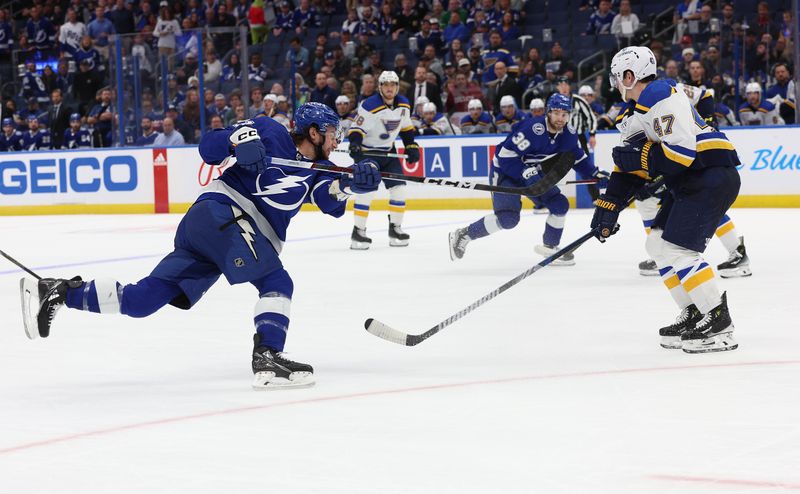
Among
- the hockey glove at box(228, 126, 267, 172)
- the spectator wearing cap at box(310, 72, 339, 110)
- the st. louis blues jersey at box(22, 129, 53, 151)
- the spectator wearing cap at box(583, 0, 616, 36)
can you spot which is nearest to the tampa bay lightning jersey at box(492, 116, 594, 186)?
the hockey glove at box(228, 126, 267, 172)

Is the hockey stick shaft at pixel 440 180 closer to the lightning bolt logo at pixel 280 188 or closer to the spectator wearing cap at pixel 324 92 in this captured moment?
the lightning bolt logo at pixel 280 188

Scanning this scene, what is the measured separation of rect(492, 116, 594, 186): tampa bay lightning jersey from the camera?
7.61 m

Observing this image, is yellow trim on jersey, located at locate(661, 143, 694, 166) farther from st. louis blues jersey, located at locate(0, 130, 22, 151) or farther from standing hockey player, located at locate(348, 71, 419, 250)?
st. louis blues jersey, located at locate(0, 130, 22, 151)

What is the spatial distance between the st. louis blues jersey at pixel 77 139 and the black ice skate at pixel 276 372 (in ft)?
36.8

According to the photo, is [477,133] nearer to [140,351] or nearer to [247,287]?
[247,287]

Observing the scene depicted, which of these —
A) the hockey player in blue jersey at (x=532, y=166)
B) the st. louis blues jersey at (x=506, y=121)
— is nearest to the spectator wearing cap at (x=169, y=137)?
the st. louis blues jersey at (x=506, y=121)

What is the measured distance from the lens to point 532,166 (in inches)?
304

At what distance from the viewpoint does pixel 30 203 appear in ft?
46.3

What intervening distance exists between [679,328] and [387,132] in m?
5.14

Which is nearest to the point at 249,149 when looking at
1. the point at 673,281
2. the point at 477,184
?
the point at 477,184

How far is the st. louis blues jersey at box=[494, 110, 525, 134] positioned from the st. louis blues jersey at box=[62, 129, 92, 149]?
515 centimetres

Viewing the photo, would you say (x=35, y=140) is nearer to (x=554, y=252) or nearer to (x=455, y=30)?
(x=455, y=30)

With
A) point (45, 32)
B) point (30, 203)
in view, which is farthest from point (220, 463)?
point (45, 32)

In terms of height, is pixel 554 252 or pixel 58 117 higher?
pixel 58 117
